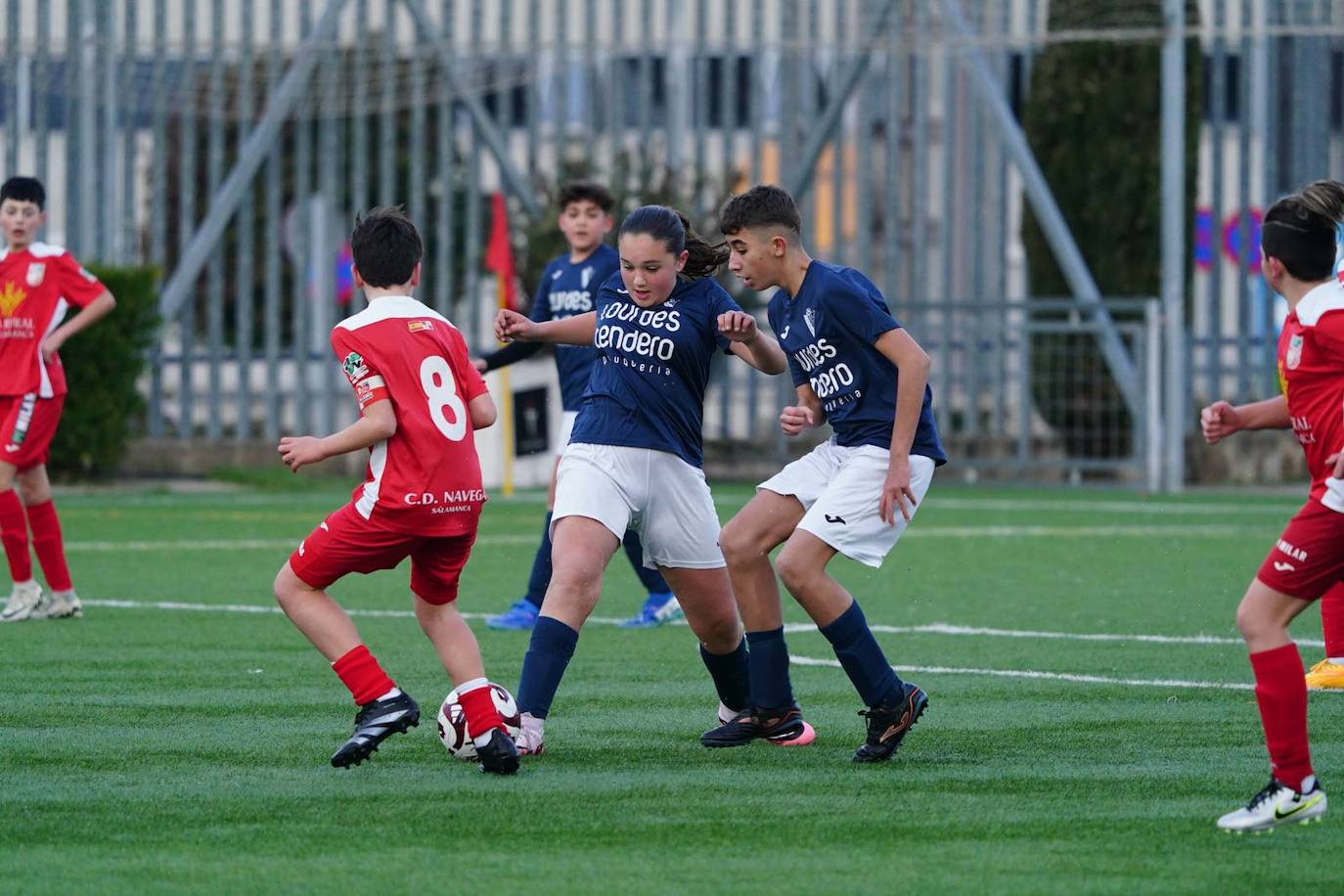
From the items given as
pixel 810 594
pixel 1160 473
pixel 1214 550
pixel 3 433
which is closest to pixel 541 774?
pixel 810 594

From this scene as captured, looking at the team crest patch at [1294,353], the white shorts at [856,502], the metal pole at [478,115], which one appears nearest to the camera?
the team crest patch at [1294,353]

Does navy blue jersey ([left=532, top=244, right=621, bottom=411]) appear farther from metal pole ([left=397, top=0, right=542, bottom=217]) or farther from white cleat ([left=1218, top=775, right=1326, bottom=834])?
metal pole ([left=397, top=0, right=542, bottom=217])

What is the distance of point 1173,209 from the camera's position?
21.6 meters

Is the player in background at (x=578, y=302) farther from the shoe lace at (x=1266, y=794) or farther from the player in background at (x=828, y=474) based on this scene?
the shoe lace at (x=1266, y=794)

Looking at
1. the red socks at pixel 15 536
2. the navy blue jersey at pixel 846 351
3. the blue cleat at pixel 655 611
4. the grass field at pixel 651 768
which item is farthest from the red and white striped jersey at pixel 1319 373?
the red socks at pixel 15 536

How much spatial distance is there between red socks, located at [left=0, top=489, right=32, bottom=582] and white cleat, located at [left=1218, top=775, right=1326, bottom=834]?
6.70 metres

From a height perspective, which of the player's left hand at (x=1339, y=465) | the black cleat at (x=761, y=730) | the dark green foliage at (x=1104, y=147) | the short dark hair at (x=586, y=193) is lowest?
the black cleat at (x=761, y=730)

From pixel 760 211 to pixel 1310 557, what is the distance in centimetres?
209

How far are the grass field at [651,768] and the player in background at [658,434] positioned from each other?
1.65 ft

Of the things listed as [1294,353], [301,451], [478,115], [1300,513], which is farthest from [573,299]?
[478,115]

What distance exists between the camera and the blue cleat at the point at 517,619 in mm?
A: 10211

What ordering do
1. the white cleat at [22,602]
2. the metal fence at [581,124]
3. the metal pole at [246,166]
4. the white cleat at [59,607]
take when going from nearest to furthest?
1. the white cleat at [22,602]
2. the white cleat at [59,607]
3. the metal pole at [246,166]
4. the metal fence at [581,124]

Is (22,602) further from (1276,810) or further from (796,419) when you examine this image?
(1276,810)

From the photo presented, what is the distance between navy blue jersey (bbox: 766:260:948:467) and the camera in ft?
21.5
